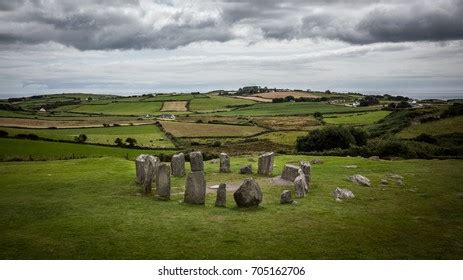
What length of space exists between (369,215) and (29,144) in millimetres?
41076

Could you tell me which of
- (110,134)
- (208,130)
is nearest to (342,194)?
(110,134)

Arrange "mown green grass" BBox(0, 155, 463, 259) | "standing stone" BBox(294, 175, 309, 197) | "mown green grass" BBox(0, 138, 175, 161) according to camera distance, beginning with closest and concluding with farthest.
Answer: "mown green grass" BBox(0, 155, 463, 259)
"standing stone" BBox(294, 175, 309, 197)
"mown green grass" BBox(0, 138, 175, 161)

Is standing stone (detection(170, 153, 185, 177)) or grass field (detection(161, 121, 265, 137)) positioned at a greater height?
standing stone (detection(170, 153, 185, 177))

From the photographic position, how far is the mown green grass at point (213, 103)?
13938 centimetres

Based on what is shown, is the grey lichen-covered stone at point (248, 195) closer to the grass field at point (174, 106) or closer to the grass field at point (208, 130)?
the grass field at point (208, 130)

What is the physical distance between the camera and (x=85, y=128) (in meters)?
74.4

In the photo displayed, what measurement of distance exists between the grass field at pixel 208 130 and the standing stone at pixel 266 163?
1729 inches

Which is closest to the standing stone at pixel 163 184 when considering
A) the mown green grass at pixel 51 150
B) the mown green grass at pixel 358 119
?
the mown green grass at pixel 51 150

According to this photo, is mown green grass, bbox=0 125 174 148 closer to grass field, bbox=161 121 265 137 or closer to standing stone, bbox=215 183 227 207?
grass field, bbox=161 121 265 137

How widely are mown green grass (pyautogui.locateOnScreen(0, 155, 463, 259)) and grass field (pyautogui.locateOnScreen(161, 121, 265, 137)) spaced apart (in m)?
50.3

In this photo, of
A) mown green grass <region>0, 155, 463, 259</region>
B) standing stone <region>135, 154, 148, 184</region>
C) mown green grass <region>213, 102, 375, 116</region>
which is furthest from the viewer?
mown green grass <region>213, 102, 375, 116</region>

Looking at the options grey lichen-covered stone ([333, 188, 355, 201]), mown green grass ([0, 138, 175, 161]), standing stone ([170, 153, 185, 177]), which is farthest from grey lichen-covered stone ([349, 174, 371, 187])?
mown green grass ([0, 138, 175, 161])

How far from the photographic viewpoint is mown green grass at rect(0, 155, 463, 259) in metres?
13.7

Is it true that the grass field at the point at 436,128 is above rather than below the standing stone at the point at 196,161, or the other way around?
below
